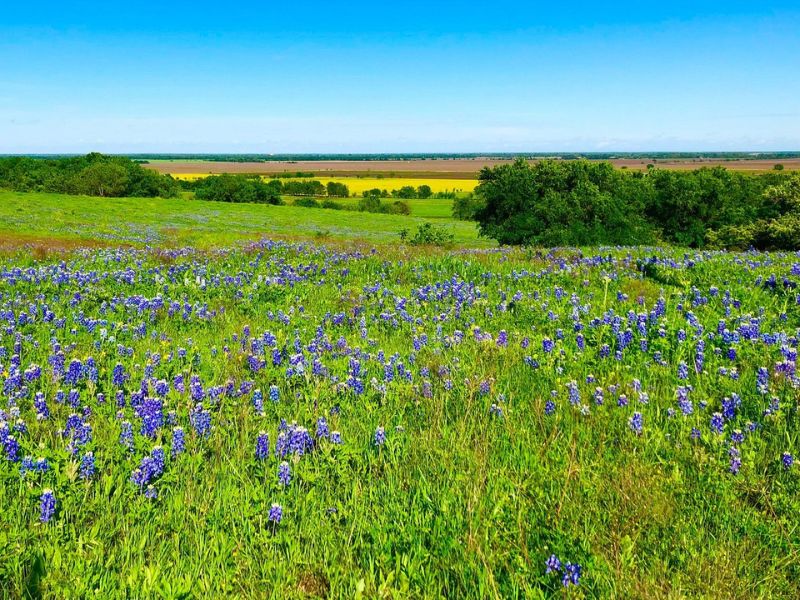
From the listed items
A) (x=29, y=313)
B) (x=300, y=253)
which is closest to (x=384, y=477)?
(x=29, y=313)

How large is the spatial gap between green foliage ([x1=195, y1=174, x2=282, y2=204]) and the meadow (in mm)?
99614

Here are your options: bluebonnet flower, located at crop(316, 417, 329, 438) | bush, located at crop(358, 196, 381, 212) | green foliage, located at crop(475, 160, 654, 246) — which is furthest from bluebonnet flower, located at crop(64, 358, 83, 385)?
bush, located at crop(358, 196, 381, 212)

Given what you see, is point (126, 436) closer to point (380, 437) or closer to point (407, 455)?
point (380, 437)

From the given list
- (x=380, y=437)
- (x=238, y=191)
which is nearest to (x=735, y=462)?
(x=380, y=437)

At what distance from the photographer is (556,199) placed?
3147 cm

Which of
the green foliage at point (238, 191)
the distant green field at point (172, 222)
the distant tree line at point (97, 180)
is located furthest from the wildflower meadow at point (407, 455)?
the distant tree line at point (97, 180)

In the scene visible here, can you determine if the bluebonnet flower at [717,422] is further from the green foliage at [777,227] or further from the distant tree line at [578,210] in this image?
the green foliage at [777,227]

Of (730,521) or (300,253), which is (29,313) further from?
(730,521)

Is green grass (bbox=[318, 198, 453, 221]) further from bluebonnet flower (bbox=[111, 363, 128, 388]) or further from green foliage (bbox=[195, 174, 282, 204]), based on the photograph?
bluebonnet flower (bbox=[111, 363, 128, 388])

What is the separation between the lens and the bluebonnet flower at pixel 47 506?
2819mm

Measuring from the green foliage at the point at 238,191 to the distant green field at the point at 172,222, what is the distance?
107 feet

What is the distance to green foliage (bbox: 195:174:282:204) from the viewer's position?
103 meters

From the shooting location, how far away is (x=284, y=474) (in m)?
3.28

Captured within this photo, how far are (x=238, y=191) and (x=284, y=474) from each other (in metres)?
108
